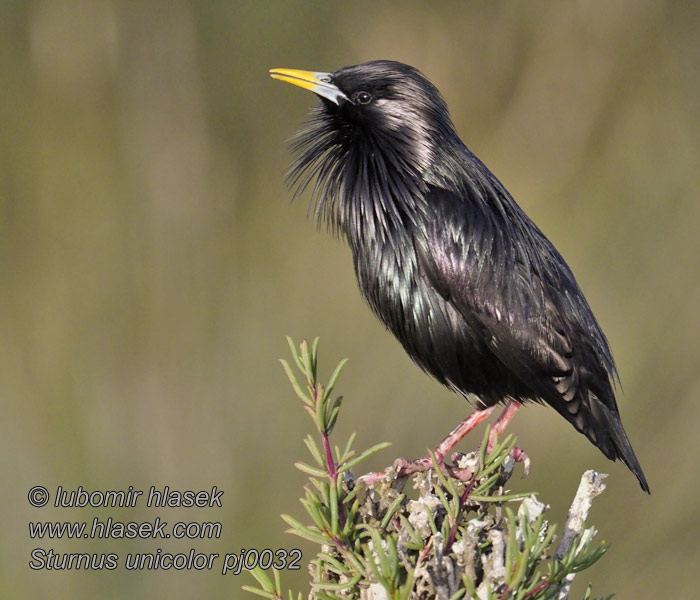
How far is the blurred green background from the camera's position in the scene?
3658 millimetres

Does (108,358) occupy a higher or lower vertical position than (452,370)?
lower

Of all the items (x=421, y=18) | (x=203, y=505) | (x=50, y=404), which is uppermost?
(x=421, y=18)

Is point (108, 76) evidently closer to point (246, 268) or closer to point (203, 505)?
point (246, 268)

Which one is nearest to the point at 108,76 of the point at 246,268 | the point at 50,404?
the point at 246,268

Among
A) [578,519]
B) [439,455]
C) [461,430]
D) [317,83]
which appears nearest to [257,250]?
[317,83]

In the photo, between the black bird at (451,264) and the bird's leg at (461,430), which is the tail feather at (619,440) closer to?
the black bird at (451,264)

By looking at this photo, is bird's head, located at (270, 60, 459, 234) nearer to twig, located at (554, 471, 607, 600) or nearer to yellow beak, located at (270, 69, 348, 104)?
yellow beak, located at (270, 69, 348, 104)

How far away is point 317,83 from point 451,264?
2.54 feet

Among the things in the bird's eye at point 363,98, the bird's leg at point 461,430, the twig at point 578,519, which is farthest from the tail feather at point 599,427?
the bird's eye at point 363,98

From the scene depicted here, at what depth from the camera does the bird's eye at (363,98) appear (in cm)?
314

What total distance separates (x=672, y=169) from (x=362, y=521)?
10.4 feet

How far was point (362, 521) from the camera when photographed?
1.90 metres

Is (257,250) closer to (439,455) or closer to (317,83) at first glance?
(317,83)

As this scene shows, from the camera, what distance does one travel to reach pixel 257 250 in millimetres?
4051
